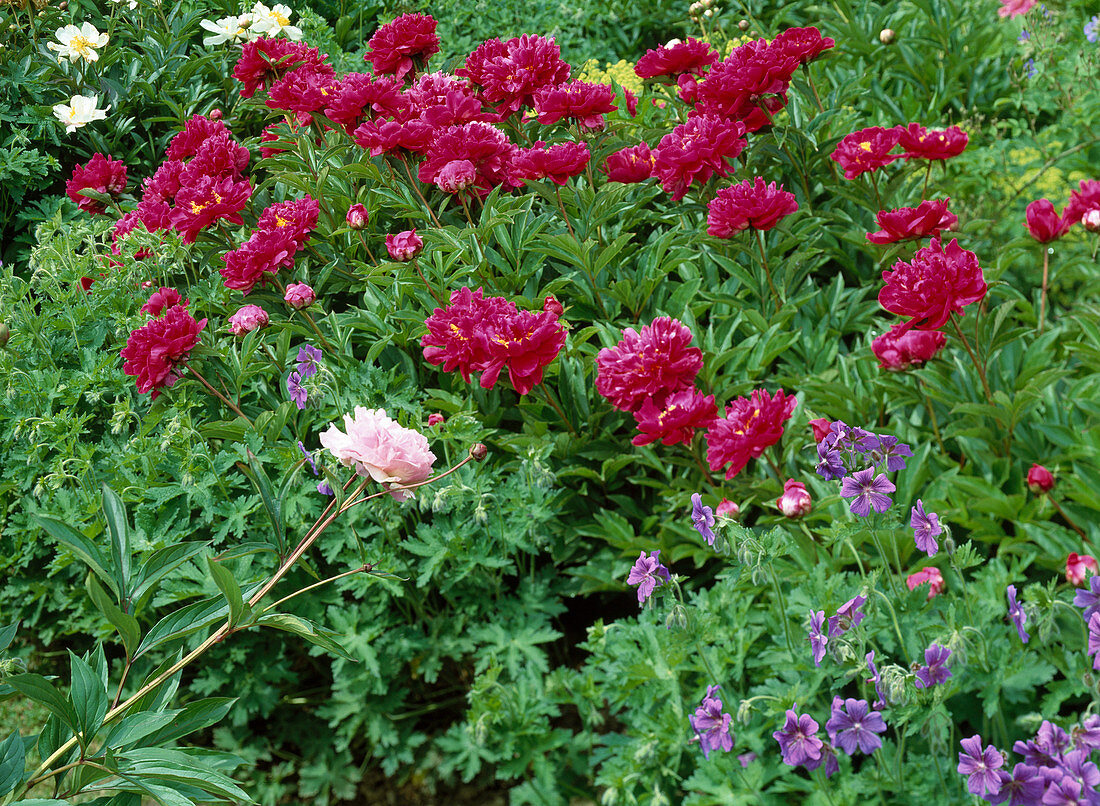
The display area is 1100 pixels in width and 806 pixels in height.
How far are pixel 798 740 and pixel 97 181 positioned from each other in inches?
117

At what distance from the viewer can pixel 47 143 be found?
12.2 ft

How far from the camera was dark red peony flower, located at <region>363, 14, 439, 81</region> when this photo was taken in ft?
8.88

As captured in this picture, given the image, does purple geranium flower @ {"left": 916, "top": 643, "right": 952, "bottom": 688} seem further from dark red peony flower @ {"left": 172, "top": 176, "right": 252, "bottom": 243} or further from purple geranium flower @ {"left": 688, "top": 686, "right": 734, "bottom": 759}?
dark red peony flower @ {"left": 172, "top": 176, "right": 252, "bottom": 243}

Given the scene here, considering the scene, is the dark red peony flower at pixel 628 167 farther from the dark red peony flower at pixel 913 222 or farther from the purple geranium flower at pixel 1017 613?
the purple geranium flower at pixel 1017 613

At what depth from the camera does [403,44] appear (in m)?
2.73

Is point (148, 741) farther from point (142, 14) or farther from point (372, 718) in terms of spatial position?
point (142, 14)

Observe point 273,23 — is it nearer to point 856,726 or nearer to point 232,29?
point 232,29

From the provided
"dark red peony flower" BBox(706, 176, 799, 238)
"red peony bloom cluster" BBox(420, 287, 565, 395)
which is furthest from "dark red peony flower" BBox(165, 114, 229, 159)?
"dark red peony flower" BBox(706, 176, 799, 238)

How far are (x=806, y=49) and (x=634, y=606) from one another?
167 centimetres

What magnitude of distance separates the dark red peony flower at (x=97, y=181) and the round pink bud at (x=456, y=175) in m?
1.46

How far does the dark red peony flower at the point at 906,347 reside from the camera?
1.66m

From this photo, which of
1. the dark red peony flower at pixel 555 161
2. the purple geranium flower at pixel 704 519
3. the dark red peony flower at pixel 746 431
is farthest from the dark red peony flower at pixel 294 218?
the purple geranium flower at pixel 704 519

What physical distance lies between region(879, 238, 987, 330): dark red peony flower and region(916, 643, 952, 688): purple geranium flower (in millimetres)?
697

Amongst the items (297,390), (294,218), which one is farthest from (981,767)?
(294,218)
